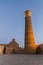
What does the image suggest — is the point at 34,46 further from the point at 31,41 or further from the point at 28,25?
the point at 28,25

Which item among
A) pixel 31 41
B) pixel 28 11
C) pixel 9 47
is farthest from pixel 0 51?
pixel 28 11

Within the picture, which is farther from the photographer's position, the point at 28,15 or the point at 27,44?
the point at 28,15

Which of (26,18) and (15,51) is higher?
(26,18)

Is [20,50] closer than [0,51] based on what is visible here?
No

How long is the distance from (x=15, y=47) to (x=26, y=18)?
15.9m

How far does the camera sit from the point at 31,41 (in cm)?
8106

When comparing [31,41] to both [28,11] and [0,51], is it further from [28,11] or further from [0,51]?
[28,11]

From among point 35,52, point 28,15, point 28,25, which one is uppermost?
point 28,15

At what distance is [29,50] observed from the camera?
272 ft

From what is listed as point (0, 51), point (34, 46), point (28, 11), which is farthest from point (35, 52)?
point (28, 11)

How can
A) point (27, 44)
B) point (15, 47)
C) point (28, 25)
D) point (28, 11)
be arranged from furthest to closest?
1. point (28, 11)
2. point (15, 47)
3. point (28, 25)
4. point (27, 44)

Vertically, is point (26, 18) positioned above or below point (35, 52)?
above

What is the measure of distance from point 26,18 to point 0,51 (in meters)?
22.3

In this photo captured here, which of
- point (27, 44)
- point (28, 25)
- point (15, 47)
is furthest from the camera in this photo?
point (15, 47)
